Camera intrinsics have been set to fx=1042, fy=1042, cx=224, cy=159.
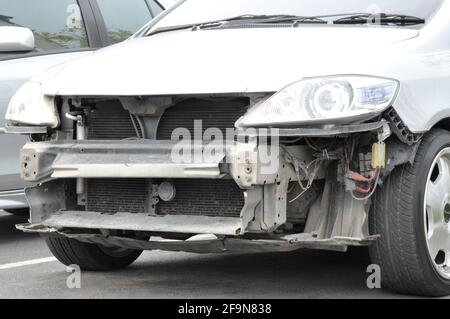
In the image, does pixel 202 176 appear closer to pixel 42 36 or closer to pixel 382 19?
pixel 382 19

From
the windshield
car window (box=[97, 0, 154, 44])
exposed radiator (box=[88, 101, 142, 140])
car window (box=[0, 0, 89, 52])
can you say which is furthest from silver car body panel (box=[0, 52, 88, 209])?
exposed radiator (box=[88, 101, 142, 140])

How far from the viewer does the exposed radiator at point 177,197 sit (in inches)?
203

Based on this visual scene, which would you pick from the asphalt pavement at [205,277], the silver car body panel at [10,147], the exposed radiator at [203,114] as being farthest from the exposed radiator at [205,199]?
the silver car body panel at [10,147]

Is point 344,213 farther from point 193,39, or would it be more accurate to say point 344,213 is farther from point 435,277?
point 193,39

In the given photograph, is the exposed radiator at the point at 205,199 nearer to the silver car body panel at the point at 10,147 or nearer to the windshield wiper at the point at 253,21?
the windshield wiper at the point at 253,21

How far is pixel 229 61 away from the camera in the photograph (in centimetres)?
526

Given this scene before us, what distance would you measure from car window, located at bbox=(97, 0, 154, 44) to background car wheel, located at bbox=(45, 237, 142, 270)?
259cm

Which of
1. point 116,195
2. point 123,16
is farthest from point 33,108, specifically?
point 123,16

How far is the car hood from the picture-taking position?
16.7ft

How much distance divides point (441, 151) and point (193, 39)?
1486 millimetres

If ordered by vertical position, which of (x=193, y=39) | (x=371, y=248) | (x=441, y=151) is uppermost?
(x=193, y=39)

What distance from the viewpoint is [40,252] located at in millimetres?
7344

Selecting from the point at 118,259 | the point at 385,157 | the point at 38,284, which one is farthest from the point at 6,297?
the point at 385,157

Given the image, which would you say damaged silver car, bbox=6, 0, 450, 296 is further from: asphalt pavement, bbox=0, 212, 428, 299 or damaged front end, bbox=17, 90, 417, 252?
asphalt pavement, bbox=0, 212, 428, 299
